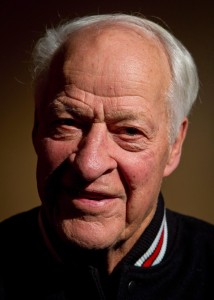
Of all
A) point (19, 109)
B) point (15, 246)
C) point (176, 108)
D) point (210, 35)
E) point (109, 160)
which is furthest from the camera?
point (19, 109)

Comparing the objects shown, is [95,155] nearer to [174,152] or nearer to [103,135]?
[103,135]

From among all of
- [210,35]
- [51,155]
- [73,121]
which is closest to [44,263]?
[51,155]

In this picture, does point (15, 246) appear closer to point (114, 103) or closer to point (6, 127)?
point (114, 103)

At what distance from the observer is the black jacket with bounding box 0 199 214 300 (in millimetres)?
1105

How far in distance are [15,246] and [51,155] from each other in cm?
42

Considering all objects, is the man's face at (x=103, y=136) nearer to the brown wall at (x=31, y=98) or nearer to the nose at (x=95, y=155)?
the nose at (x=95, y=155)

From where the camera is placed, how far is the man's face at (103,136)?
1020 mm

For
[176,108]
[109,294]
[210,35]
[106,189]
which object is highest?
[210,35]

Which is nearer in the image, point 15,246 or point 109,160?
point 109,160

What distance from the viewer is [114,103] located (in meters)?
1.02

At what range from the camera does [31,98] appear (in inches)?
77.7

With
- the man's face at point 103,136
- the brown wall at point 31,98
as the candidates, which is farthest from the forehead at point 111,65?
the brown wall at point 31,98

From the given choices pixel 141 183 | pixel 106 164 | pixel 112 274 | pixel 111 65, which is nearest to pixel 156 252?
pixel 112 274

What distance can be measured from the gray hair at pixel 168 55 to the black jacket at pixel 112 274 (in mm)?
340
